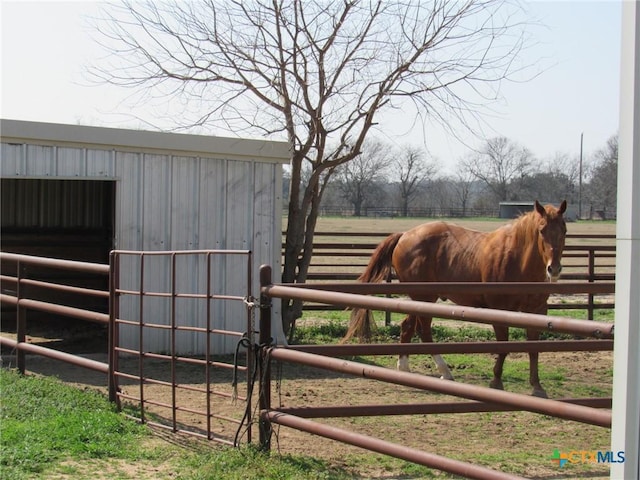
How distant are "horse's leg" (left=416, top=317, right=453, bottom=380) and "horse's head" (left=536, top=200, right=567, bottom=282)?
5.13ft

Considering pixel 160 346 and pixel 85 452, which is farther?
pixel 160 346

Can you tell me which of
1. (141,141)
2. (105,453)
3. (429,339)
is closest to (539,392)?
(429,339)

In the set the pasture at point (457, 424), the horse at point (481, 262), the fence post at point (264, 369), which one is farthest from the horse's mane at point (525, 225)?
the fence post at point (264, 369)

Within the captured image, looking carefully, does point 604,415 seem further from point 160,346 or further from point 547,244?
point 160,346

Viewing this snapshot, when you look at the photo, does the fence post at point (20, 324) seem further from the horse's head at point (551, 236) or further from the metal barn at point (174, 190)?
the horse's head at point (551, 236)

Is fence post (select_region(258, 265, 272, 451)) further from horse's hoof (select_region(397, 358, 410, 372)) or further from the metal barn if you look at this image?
the metal barn

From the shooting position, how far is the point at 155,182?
392 inches

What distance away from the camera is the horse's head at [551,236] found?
8.16m

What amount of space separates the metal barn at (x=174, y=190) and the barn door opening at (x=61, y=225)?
7.71ft

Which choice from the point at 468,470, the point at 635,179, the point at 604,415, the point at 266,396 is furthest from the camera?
the point at 266,396

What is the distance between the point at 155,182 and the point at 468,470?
7.07 metres

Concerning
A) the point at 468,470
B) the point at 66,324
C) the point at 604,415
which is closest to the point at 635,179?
the point at 604,415

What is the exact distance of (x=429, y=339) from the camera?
375 inches

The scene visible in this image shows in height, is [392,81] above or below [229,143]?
above
